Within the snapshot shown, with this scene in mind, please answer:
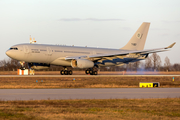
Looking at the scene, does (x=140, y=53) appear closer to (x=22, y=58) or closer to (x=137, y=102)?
(x=22, y=58)

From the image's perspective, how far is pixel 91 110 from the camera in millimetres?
13164

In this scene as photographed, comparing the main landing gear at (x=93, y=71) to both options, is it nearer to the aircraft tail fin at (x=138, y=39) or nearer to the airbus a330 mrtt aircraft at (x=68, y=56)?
the airbus a330 mrtt aircraft at (x=68, y=56)

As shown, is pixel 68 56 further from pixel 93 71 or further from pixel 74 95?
pixel 74 95

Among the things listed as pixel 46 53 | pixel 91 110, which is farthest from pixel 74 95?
pixel 46 53

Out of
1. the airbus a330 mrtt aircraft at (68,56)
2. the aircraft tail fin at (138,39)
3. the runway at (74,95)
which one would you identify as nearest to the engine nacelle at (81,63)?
the airbus a330 mrtt aircraft at (68,56)

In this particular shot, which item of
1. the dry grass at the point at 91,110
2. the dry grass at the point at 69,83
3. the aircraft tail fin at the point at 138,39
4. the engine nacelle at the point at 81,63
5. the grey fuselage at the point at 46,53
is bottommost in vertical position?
the dry grass at the point at 91,110

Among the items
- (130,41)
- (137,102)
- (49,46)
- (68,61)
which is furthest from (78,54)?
(137,102)

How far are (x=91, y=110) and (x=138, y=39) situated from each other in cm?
4465

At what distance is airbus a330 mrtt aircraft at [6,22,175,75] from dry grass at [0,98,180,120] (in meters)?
29.4

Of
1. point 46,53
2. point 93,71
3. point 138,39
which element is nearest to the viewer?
point 46,53

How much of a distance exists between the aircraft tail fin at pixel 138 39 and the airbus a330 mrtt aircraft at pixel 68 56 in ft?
10.9

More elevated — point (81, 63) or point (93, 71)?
point (81, 63)

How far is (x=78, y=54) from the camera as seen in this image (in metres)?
48.4

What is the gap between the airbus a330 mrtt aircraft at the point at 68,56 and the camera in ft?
144
